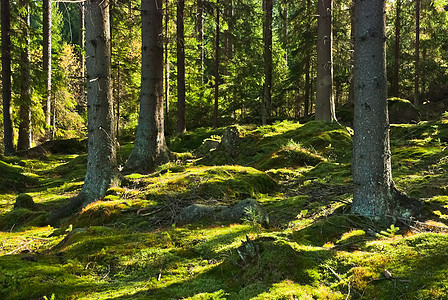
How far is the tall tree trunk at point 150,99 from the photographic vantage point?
10.1m

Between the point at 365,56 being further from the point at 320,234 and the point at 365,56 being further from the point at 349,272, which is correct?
the point at 349,272

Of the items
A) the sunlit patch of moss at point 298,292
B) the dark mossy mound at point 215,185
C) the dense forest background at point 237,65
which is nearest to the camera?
the sunlit patch of moss at point 298,292

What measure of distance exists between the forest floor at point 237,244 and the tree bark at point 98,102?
0.57 metres

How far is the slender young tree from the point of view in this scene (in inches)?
160

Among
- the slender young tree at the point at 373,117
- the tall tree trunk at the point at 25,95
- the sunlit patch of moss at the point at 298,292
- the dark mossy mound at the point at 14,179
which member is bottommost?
the sunlit patch of moss at the point at 298,292

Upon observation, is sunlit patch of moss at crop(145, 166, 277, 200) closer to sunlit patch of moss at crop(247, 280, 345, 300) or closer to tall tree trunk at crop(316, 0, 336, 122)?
sunlit patch of moss at crop(247, 280, 345, 300)

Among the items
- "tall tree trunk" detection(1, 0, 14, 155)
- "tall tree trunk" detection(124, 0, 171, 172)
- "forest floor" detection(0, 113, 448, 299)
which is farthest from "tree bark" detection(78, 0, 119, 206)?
"tall tree trunk" detection(1, 0, 14, 155)

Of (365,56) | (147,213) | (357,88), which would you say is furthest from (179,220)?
(365,56)

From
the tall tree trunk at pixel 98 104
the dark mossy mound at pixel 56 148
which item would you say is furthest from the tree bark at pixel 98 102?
the dark mossy mound at pixel 56 148

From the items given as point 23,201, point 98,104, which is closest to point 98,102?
point 98,104

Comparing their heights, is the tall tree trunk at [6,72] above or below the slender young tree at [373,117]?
above

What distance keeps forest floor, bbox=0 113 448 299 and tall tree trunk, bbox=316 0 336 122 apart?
526 centimetres

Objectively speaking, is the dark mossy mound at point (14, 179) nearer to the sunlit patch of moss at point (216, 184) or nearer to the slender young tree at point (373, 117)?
the sunlit patch of moss at point (216, 184)

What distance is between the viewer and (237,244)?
3.51 m
